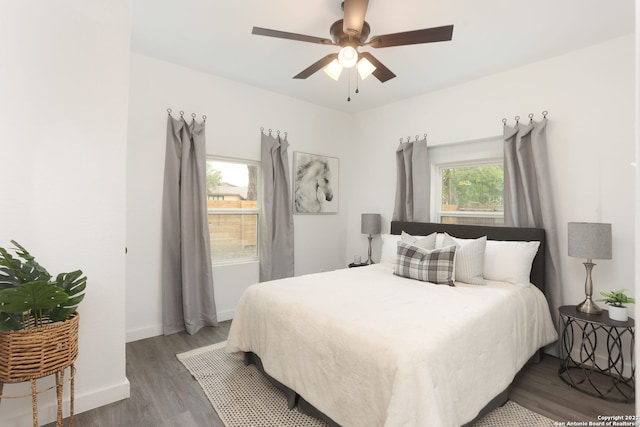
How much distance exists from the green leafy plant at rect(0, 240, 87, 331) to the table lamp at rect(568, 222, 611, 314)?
3.27 meters

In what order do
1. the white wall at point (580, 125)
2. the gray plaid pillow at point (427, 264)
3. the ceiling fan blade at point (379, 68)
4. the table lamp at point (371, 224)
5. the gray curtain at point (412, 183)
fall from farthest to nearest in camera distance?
the table lamp at point (371, 224) < the gray curtain at point (412, 183) < the gray plaid pillow at point (427, 264) < the white wall at point (580, 125) < the ceiling fan blade at point (379, 68)

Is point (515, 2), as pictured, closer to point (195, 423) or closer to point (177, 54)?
point (177, 54)

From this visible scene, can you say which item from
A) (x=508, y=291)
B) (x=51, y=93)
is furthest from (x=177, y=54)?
Result: (x=508, y=291)

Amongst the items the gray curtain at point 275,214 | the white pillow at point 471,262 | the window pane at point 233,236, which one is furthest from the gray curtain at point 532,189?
the window pane at point 233,236

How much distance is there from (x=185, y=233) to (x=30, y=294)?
1.77 meters

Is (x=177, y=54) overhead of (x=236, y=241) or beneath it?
overhead

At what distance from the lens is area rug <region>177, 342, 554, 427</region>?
1902mm

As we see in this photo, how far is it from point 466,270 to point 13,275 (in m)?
2.95

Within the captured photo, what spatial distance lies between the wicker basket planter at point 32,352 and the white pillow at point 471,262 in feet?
8.88

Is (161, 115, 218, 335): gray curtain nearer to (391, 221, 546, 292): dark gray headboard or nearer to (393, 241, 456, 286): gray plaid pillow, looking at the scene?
(393, 241, 456, 286): gray plaid pillow

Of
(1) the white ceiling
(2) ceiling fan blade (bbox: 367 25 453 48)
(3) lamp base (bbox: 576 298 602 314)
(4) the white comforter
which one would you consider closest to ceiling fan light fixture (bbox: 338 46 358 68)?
(2) ceiling fan blade (bbox: 367 25 453 48)

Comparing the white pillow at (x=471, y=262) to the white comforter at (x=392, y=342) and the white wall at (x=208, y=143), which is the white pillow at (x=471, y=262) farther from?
the white wall at (x=208, y=143)

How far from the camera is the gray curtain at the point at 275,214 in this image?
150 inches

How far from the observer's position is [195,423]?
1896mm
